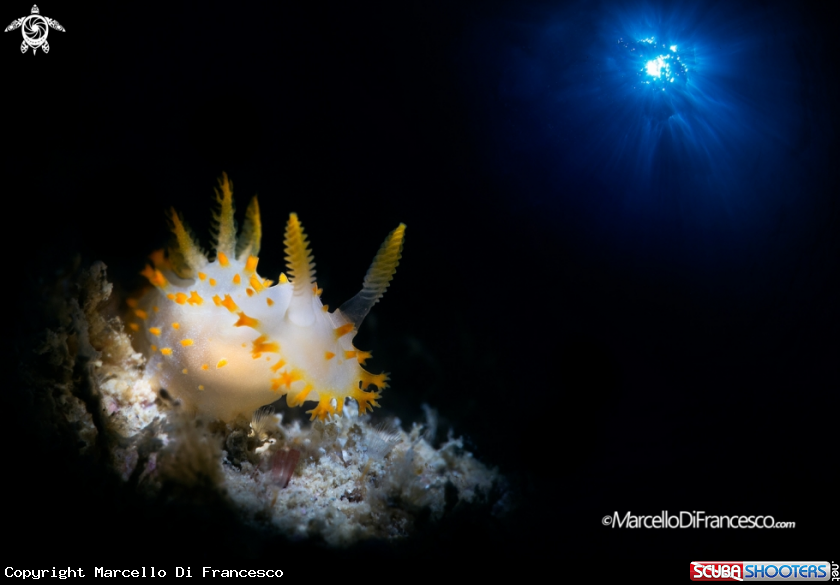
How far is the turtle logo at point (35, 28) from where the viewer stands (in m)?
2.16

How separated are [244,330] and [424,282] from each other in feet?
4.15

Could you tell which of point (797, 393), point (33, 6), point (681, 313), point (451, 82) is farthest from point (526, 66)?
point (33, 6)

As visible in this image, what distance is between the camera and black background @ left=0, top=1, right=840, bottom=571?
2.01 metres

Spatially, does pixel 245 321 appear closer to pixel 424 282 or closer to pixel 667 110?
pixel 424 282

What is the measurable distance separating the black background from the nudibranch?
0.42m

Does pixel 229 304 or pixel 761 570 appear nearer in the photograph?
pixel 761 570

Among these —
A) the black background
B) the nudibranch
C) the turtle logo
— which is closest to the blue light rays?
the black background

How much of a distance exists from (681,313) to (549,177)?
98cm

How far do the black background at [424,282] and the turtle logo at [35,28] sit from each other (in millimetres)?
41

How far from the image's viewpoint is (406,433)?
3.07 metres

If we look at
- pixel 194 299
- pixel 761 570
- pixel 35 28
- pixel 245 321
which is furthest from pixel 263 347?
pixel 761 570

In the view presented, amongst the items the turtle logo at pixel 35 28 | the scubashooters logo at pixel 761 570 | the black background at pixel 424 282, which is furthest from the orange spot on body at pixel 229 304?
the scubashooters logo at pixel 761 570

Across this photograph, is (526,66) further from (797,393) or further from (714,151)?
(797,393)

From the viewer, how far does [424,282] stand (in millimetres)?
3227
